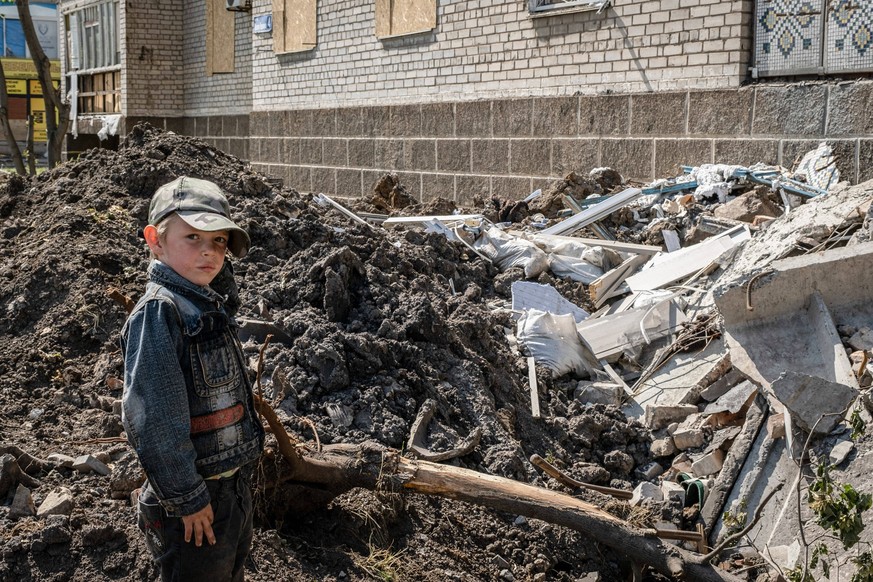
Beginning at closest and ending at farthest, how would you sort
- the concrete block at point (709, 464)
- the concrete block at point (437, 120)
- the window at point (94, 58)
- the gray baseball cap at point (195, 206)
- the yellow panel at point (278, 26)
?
the gray baseball cap at point (195, 206)
the concrete block at point (709, 464)
the concrete block at point (437, 120)
the yellow panel at point (278, 26)
the window at point (94, 58)

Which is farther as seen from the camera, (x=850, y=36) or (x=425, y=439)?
(x=850, y=36)

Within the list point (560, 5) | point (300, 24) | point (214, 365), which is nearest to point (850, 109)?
point (560, 5)

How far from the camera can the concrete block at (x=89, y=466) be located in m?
4.04

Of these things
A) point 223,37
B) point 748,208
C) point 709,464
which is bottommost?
point 709,464

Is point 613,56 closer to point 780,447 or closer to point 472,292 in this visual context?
point 472,292

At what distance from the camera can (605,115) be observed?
10125mm

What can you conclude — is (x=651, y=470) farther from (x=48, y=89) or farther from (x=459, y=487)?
(x=48, y=89)

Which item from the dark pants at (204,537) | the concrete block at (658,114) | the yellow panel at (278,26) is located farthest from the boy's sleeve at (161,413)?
the yellow panel at (278,26)

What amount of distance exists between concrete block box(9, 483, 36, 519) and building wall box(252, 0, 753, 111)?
24.1 feet

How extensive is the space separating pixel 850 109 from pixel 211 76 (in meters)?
16.1

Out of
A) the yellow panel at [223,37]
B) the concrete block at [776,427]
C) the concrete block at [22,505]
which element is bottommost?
the concrete block at [22,505]

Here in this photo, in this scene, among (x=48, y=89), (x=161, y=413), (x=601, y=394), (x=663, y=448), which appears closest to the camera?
(x=161, y=413)

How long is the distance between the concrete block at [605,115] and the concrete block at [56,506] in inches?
295

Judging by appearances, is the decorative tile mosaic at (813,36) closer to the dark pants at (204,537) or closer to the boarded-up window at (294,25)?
the dark pants at (204,537)
